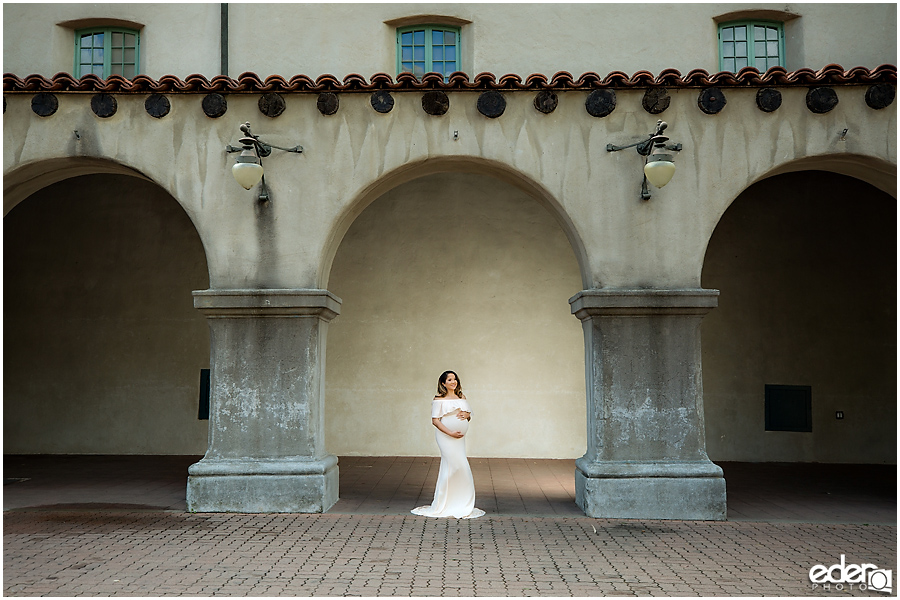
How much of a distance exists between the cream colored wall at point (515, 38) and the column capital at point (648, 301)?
5274mm

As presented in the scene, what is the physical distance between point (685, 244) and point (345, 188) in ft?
12.9

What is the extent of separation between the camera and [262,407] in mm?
8750

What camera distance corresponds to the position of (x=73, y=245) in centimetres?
1454

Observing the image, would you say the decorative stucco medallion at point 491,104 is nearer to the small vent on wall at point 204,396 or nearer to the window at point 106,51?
the window at point 106,51

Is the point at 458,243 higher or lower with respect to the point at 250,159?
lower

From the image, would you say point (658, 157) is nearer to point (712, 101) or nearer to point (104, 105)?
point (712, 101)

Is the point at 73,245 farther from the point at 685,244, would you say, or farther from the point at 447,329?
the point at 685,244

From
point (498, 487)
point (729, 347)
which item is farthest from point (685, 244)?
A: point (729, 347)

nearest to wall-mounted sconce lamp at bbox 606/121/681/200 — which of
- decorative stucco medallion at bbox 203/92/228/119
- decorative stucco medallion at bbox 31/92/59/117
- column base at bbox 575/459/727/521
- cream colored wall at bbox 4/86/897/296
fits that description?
cream colored wall at bbox 4/86/897/296

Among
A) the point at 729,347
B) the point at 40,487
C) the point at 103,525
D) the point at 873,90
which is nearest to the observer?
the point at 103,525

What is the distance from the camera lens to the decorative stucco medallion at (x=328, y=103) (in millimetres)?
8875

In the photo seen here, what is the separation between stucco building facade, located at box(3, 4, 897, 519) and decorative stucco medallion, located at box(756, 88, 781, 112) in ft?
0.12

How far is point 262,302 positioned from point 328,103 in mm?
2424

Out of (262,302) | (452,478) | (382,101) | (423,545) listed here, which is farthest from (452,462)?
(382,101)
